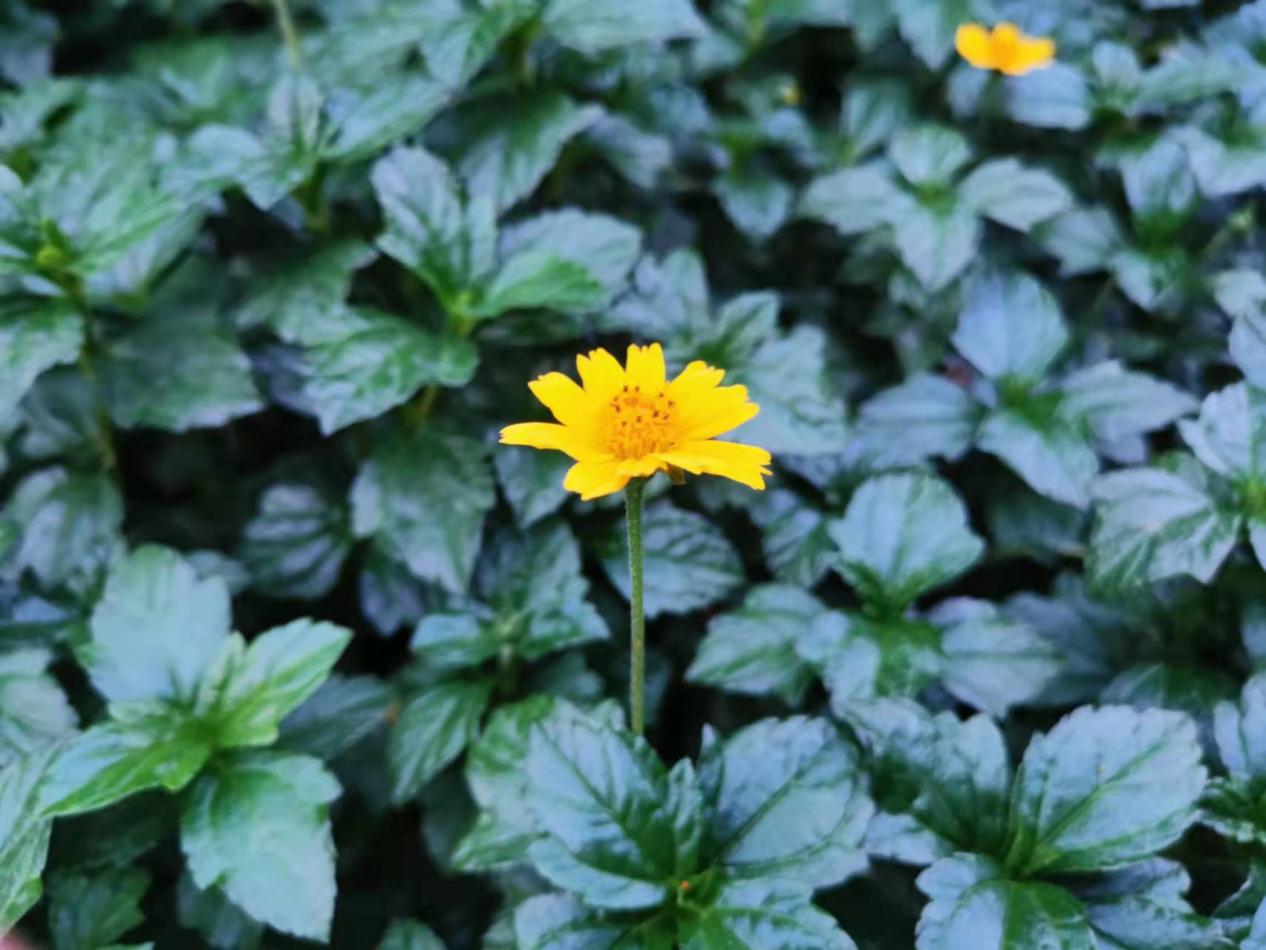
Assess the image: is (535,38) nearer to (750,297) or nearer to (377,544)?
(750,297)

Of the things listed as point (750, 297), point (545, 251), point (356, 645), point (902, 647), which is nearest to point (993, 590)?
point (902, 647)

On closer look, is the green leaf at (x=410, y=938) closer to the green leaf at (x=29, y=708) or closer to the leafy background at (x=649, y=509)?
the leafy background at (x=649, y=509)

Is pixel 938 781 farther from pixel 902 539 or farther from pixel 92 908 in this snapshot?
pixel 92 908

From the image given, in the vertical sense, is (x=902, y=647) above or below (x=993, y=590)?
above

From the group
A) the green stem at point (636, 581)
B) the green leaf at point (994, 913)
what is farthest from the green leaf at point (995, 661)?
the green stem at point (636, 581)

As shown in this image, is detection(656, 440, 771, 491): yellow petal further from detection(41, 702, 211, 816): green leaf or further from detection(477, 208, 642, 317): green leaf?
detection(41, 702, 211, 816): green leaf

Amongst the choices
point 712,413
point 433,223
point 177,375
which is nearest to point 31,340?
point 177,375

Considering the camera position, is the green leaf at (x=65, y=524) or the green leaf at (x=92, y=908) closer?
the green leaf at (x=92, y=908)
